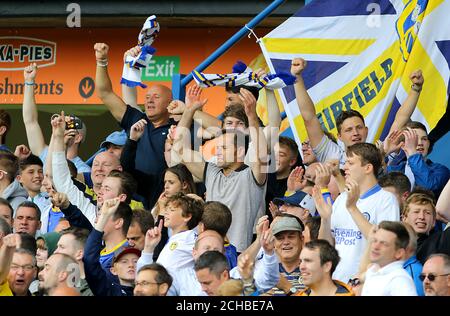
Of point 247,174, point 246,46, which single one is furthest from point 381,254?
point 246,46

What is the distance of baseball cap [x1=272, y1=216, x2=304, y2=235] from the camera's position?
10109 millimetres

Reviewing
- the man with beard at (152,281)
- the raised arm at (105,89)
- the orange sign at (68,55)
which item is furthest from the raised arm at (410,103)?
the orange sign at (68,55)

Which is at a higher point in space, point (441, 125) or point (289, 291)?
point (441, 125)

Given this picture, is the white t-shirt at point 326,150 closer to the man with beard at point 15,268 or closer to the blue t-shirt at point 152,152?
the blue t-shirt at point 152,152

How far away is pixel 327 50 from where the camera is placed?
1235 cm

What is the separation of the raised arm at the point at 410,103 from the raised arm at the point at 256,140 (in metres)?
1.29

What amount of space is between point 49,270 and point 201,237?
3.68ft

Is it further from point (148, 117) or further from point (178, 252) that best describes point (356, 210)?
point (148, 117)

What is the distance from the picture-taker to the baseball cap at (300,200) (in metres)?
10.8

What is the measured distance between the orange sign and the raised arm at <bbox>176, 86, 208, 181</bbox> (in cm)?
433

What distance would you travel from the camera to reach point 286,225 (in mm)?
10125

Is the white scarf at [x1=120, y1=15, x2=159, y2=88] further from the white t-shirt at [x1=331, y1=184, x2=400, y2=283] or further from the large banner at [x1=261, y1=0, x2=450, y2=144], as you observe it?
the white t-shirt at [x1=331, y1=184, x2=400, y2=283]
